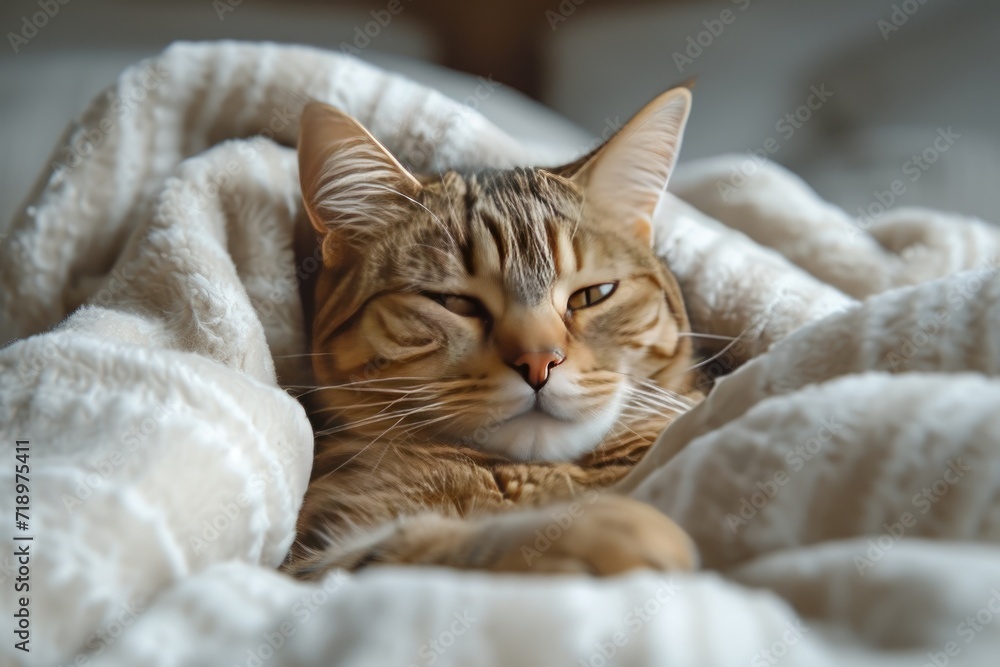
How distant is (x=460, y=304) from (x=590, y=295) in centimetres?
17

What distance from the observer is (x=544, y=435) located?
0.79 metres

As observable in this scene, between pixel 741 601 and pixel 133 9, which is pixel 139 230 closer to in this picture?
pixel 741 601

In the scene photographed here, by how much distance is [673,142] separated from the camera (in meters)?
1.00

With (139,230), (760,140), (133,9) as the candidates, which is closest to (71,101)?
(133,9)

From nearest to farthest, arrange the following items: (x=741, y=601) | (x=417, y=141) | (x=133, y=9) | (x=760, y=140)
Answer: (x=741, y=601), (x=417, y=141), (x=133, y=9), (x=760, y=140)

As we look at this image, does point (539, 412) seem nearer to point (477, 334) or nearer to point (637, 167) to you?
point (477, 334)

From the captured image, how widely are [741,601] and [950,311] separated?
0.35 meters
